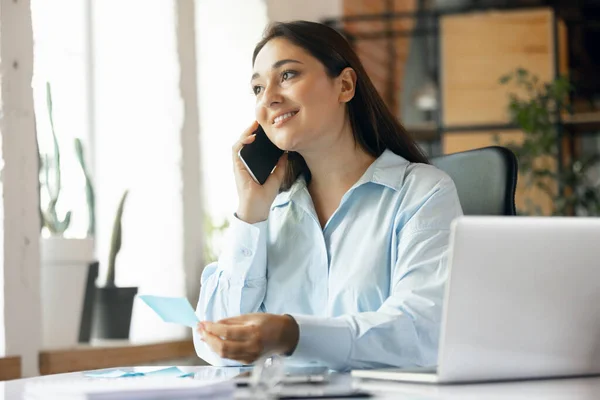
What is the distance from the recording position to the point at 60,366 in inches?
98.1

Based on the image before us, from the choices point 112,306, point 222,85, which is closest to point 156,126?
point 222,85

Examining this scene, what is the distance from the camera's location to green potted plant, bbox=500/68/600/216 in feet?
15.0

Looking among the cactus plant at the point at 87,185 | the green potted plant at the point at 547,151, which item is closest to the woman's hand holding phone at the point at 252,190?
the cactus plant at the point at 87,185

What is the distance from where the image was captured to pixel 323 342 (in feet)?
4.57

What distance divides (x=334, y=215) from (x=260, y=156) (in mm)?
253

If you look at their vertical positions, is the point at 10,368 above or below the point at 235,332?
below

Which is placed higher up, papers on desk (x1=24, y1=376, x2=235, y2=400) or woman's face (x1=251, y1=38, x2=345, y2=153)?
woman's face (x1=251, y1=38, x2=345, y2=153)

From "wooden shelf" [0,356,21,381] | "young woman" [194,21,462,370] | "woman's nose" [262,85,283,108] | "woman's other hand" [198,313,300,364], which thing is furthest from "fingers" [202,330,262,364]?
"wooden shelf" [0,356,21,381]

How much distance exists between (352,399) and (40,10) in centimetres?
232

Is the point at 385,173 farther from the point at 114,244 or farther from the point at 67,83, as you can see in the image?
the point at 67,83

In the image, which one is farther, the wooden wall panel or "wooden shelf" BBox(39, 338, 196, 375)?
the wooden wall panel

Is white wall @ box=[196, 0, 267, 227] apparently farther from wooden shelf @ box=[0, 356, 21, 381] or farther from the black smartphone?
the black smartphone

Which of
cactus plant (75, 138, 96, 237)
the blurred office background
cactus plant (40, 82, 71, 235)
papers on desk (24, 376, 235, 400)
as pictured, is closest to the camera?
papers on desk (24, 376, 235, 400)

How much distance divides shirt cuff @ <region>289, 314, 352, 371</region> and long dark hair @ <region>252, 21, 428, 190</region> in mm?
588
